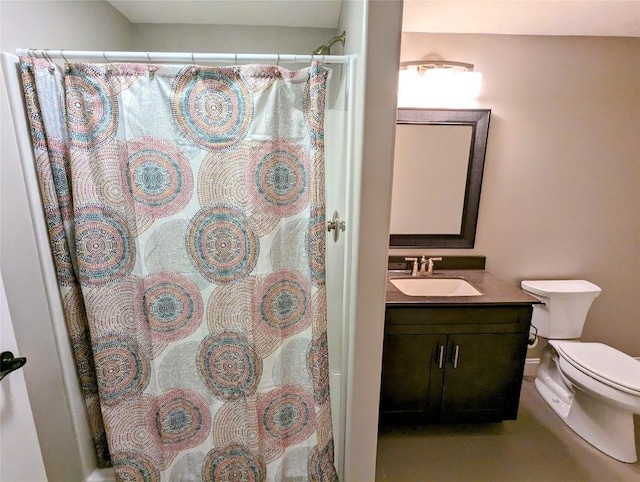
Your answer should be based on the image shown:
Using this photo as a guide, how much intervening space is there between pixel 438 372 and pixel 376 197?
3.90ft

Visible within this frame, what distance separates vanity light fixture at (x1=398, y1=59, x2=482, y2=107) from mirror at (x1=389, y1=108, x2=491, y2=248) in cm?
7

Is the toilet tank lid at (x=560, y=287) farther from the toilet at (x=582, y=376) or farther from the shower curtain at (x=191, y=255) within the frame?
the shower curtain at (x=191, y=255)

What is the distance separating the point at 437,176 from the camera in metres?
2.12

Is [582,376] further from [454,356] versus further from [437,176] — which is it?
[437,176]

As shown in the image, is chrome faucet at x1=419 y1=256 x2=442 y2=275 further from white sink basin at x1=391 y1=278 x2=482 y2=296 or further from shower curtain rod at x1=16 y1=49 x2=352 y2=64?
shower curtain rod at x1=16 y1=49 x2=352 y2=64

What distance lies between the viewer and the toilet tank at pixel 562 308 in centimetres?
208

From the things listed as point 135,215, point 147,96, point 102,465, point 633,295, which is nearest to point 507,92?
point 633,295

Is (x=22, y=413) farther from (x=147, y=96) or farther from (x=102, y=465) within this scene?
(x=147, y=96)

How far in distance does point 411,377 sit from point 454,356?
10.0 inches

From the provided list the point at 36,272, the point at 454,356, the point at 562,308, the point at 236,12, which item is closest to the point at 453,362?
the point at 454,356

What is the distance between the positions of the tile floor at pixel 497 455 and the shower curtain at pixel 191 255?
54cm

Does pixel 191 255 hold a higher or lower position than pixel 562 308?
higher

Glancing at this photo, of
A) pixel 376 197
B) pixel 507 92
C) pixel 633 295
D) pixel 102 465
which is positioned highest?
pixel 507 92

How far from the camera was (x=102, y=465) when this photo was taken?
1.53 meters
